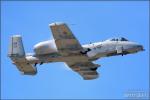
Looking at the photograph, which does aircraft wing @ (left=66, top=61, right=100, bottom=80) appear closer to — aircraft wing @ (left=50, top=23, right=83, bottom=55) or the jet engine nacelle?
the jet engine nacelle

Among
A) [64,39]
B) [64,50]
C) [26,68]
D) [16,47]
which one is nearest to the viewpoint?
[64,39]

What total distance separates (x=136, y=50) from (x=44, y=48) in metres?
10.9

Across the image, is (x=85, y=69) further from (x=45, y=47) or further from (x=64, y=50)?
(x=45, y=47)

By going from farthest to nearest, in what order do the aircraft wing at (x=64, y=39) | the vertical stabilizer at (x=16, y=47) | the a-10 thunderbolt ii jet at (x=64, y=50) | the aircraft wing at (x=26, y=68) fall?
the aircraft wing at (x=26, y=68) < the vertical stabilizer at (x=16, y=47) < the a-10 thunderbolt ii jet at (x=64, y=50) < the aircraft wing at (x=64, y=39)

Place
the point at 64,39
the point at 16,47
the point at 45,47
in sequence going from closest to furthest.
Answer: the point at 64,39, the point at 45,47, the point at 16,47

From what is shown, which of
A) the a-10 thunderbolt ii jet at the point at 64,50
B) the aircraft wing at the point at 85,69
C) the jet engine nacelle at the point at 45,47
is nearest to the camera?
the a-10 thunderbolt ii jet at the point at 64,50

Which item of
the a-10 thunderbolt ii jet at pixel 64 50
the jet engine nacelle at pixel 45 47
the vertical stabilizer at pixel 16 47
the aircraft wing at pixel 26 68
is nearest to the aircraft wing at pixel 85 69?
the a-10 thunderbolt ii jet at pixel 64 50

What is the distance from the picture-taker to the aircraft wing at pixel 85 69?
68.8 meters

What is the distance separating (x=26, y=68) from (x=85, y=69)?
26.1 ft

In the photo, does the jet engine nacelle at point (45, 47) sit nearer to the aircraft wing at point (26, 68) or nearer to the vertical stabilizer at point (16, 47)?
the vertical stabilizer at point (16, 47)

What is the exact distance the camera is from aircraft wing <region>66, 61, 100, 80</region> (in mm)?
68812

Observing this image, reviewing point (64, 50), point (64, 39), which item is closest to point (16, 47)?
point (64, 50)

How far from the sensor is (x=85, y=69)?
231 feet

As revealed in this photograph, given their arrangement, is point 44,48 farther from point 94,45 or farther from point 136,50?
point 136,50
